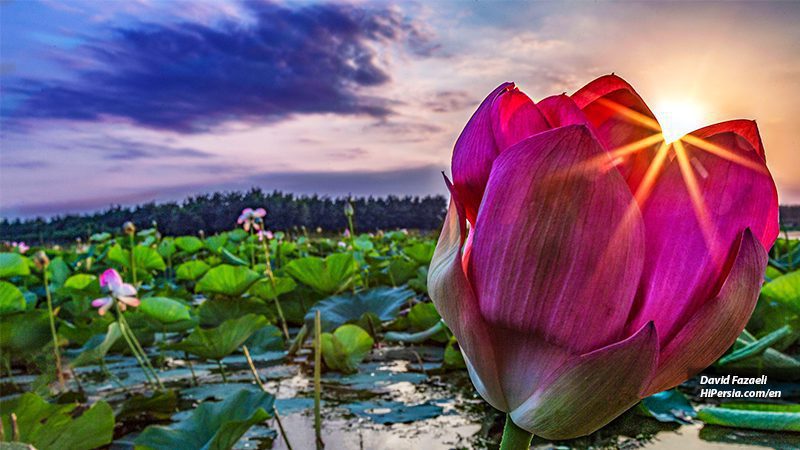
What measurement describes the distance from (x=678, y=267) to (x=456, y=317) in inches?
2.7

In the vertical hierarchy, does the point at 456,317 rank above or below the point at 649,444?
above

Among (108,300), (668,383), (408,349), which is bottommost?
(408,349)

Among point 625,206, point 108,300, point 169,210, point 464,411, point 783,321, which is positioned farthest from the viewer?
point 169,210

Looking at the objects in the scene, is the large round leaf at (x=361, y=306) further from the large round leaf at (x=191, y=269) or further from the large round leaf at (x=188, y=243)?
the large round leaf at (x=188, y=243)

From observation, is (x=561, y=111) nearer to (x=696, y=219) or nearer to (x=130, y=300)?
(x=696, y=219)

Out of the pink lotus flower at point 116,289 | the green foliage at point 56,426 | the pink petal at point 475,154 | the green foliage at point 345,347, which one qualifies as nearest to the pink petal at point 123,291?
the pink lotus flower at point 116,289

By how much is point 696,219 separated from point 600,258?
33 millimetres

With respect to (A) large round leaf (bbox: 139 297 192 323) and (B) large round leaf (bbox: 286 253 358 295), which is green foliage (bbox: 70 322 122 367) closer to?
(A) large round leaf (bbox: 139 297 192 323)

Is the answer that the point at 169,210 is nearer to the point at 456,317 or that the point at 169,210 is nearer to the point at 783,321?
the point at 783,321

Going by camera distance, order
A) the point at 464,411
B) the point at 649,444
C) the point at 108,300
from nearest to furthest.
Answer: the point at 649,444 → the point at 464,411 → the point at 108,300

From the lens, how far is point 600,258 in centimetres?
18

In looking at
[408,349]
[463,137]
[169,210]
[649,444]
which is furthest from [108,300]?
[169,210]

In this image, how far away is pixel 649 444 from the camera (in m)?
0.76

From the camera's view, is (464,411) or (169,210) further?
(169,210)
